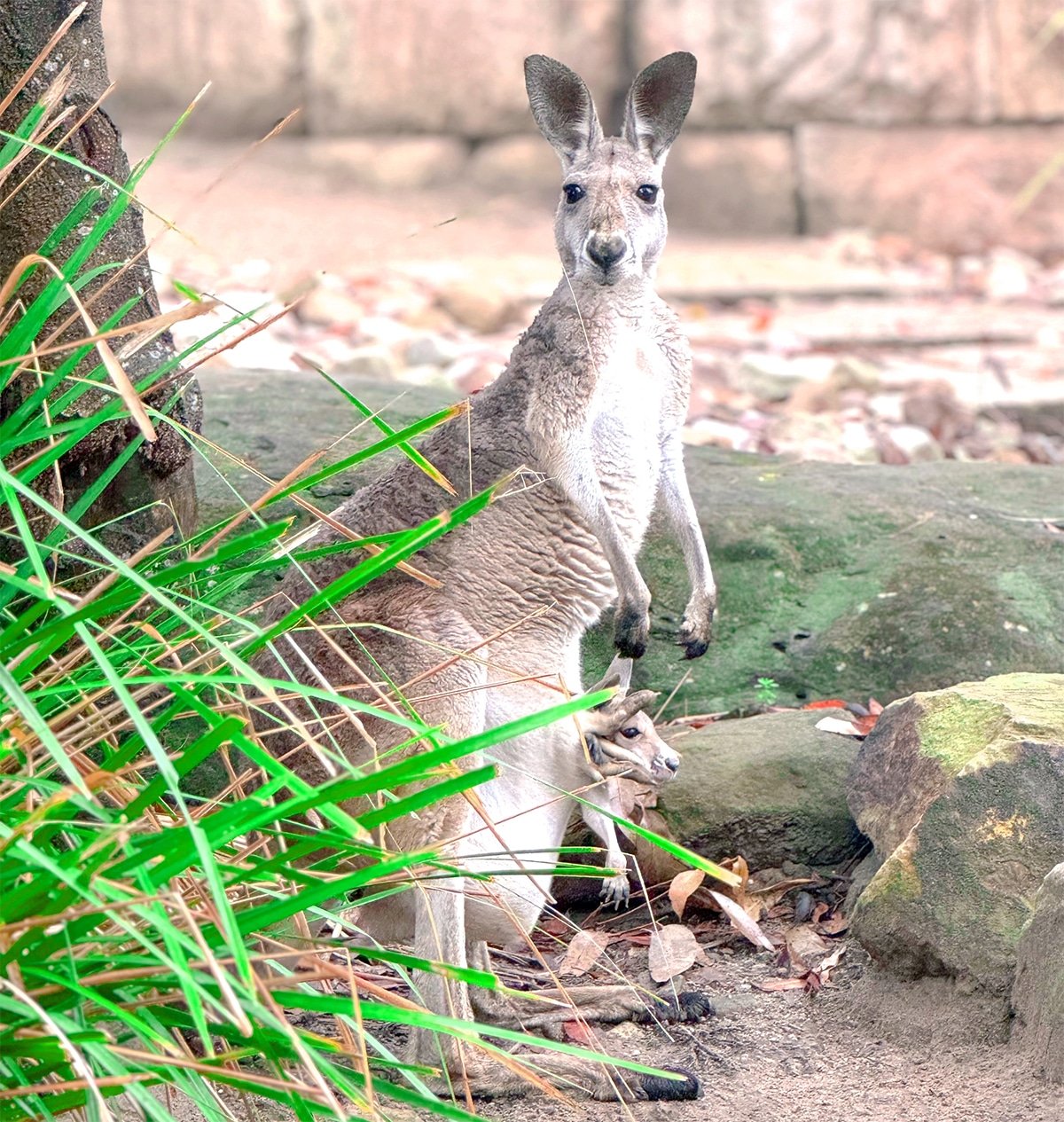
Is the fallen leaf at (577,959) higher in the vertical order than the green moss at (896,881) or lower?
lower

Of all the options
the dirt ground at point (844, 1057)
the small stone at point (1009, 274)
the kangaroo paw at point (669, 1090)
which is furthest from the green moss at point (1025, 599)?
the small stone at point (1009, 274)

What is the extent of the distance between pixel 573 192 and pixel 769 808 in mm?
1402

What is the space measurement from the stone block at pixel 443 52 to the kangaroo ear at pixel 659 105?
7381mm

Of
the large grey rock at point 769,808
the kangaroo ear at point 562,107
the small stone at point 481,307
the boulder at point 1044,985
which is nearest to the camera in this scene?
the boulder at point 1044,985

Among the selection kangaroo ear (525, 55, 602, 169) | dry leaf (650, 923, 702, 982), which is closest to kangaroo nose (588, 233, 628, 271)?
kangaroo ear (525, 55, 602, 169)

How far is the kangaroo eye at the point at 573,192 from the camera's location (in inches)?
126

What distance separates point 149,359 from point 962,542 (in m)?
2.26

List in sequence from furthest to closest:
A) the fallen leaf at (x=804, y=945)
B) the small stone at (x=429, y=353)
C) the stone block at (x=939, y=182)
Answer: the stone block at (x=939, y=182), the small stone at (x=429, y=353), the fallen leaf at (x=804, y=945)

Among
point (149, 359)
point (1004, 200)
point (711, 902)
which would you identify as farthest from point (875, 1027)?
point (1004, 200)

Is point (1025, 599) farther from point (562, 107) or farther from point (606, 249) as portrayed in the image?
point (562, 107)

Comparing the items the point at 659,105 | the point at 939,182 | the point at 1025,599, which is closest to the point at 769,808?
the point at 1025,599

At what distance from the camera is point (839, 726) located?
357 cm

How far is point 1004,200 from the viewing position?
10242mm

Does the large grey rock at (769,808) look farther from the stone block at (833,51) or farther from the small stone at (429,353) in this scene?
the stone block at (833,51)
